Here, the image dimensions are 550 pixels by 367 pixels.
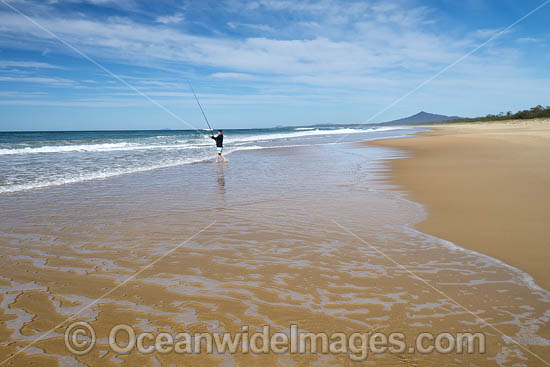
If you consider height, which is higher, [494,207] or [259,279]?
[494,207]

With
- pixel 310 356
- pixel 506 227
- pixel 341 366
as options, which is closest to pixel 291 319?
pixel 310 356

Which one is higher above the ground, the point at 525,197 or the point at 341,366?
the point at 525,197

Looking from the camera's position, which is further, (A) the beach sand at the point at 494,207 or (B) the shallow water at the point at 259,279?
(A) the beach sand at the point at 494,207

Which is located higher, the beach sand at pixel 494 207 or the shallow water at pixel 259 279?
the beach sand at pixel 494 207

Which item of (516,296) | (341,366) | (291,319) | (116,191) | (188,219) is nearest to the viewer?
(341,366)

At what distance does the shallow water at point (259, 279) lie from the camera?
8.75 ft

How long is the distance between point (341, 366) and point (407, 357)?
536 millimetres

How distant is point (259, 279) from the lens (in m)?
3.66

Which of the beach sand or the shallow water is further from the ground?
the beach sand

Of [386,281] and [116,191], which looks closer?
[386,281]

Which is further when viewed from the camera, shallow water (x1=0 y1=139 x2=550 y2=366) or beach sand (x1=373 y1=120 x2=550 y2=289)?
beach sand (x1=373 y1=120 x2=550 y2=289)

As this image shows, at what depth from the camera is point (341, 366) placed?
2342 mm

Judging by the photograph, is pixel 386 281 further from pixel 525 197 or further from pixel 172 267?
pixel 525 197

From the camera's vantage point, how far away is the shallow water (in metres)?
2.67
